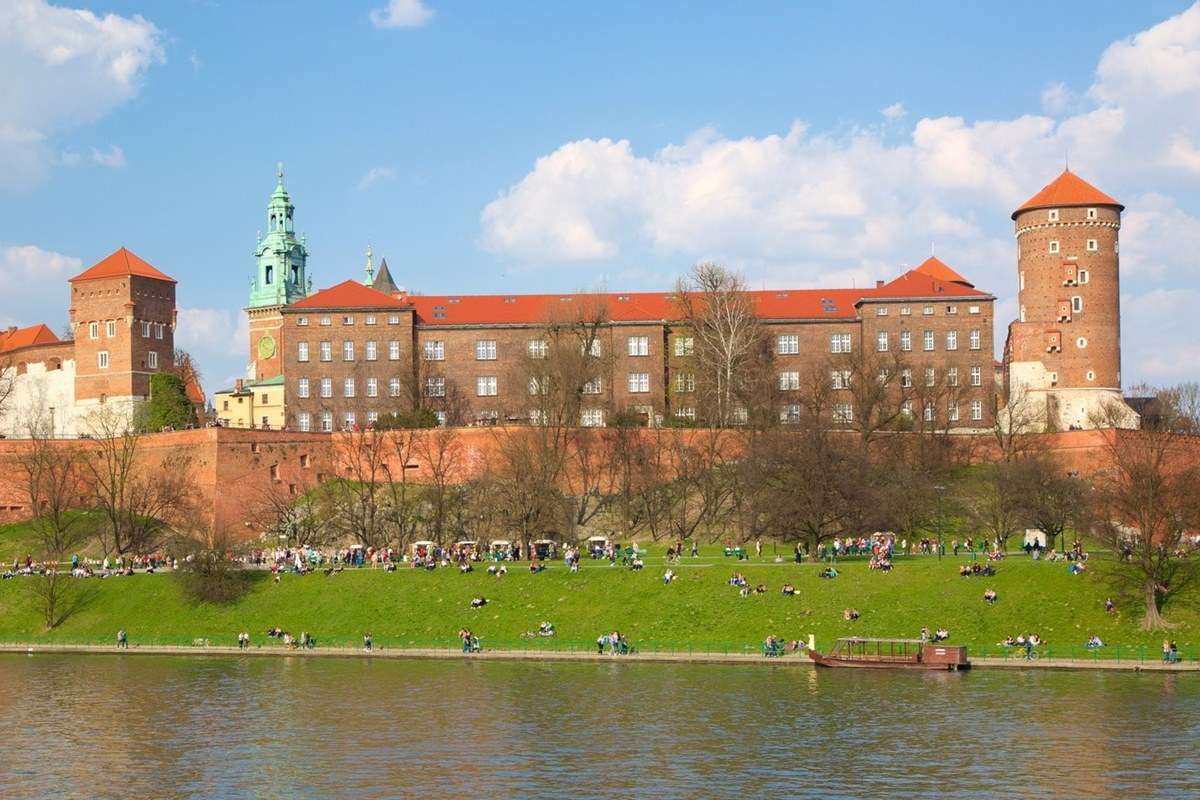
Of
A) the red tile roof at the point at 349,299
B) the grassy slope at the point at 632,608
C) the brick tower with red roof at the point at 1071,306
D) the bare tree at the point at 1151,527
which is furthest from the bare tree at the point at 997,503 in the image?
the red tile roof at the point at 349,299

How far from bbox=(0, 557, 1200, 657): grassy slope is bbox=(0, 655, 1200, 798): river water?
11.6ft

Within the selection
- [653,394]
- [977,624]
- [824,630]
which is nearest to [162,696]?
[824,630]

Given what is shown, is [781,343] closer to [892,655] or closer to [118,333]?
[118,333]

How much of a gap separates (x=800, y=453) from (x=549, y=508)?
523 inches

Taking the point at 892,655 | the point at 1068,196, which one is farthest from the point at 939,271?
the point at 892,655

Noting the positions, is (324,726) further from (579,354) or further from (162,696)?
(579,354)

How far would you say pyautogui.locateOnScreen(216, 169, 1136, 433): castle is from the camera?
86.9 meters

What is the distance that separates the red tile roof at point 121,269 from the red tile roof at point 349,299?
34.7 feet

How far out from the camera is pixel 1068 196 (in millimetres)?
87750

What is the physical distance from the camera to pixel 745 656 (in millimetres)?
47812

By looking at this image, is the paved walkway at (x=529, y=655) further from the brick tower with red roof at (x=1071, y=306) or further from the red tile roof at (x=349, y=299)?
the brick tower with red roof at (x=1071, y=306)

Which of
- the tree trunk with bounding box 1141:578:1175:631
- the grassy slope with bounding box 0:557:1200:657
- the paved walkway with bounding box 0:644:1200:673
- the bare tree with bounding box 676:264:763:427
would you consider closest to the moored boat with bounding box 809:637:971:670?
the paved walkway with bounding box 0:644:1200:673

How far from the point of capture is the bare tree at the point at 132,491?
71.3m

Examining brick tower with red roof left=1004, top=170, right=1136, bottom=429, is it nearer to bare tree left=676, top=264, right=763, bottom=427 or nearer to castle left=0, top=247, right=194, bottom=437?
bare tree left=676, top=264, right=763, bottom=427
